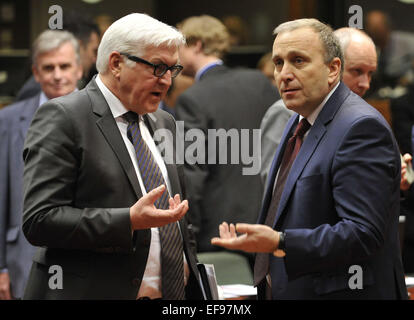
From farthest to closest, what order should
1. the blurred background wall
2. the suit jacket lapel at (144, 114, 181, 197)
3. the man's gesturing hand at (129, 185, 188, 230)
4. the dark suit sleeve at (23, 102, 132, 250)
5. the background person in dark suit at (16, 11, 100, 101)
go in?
1. the blurred background wall
2. the background person in dark suit at (16, 11, 100, 101)
3. the suit jacket lapel at (144, 114, 181, 197)
4. the dark suit sleeve at (23, 102, 132, 250)
5. the man's gesturing hand at (129, 185, 188, 230)

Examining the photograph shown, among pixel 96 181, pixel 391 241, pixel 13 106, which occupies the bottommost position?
pixel 391 241

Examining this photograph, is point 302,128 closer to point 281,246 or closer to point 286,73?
point 286,73

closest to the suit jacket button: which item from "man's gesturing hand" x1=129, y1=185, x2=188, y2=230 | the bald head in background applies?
"man's gesturing hand" x1=129, y1=185, x2=188, y2=230

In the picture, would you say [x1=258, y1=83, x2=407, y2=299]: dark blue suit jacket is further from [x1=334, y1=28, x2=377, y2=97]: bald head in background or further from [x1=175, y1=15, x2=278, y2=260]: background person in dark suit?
[x1=175, y1=15, x2=278, y2=260]: background person in dark suit

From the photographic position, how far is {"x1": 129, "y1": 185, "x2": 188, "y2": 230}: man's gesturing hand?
223 centimetres

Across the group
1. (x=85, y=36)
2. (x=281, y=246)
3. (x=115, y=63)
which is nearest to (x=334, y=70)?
(x=281, y=246)

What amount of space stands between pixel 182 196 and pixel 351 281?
0.78 m

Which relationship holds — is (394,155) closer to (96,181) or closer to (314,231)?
(314,231)

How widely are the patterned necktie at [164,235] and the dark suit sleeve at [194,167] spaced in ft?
4.11

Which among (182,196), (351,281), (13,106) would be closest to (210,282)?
(182,196)

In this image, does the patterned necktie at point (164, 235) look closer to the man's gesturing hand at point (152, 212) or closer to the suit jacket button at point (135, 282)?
the suit jacket button at point (135, 282)

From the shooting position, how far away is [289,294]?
2410mm

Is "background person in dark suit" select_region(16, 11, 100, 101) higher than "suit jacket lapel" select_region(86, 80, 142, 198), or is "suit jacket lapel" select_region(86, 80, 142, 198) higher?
"background person in dark suit" select_region(16, 11, 100, 101)

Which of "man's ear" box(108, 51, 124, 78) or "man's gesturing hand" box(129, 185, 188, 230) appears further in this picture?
"man's ear" box(108, 51, 124, 78)
